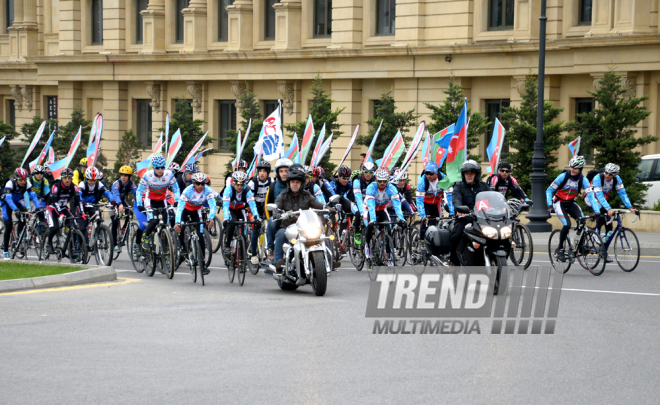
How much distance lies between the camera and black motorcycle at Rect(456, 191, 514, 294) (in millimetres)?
11953

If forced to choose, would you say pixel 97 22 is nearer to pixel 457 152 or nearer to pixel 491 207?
pixel 457 152

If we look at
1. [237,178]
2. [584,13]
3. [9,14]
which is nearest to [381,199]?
[237,178]

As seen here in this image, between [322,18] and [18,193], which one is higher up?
[322,18]

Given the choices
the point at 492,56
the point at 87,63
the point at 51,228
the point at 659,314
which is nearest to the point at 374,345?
the point at 659,314

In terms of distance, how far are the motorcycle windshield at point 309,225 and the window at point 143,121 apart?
1245 inches

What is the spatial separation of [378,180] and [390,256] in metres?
1.16

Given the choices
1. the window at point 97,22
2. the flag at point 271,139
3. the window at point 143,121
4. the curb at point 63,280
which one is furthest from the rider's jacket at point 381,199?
the window at point 97,22

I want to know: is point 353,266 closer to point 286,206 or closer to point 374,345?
point 286,206

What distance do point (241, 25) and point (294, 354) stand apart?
30788mm

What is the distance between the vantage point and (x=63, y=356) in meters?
8.72

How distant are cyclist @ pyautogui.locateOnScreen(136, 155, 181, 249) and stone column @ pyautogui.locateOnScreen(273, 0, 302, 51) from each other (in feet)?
70.5

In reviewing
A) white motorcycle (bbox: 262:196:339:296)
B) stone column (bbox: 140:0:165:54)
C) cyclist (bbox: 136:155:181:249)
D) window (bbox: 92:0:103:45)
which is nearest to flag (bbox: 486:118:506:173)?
cyclist (bbox: 136:155:181:249)

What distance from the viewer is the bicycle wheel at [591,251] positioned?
47.9ft

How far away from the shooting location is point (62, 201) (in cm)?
1716
